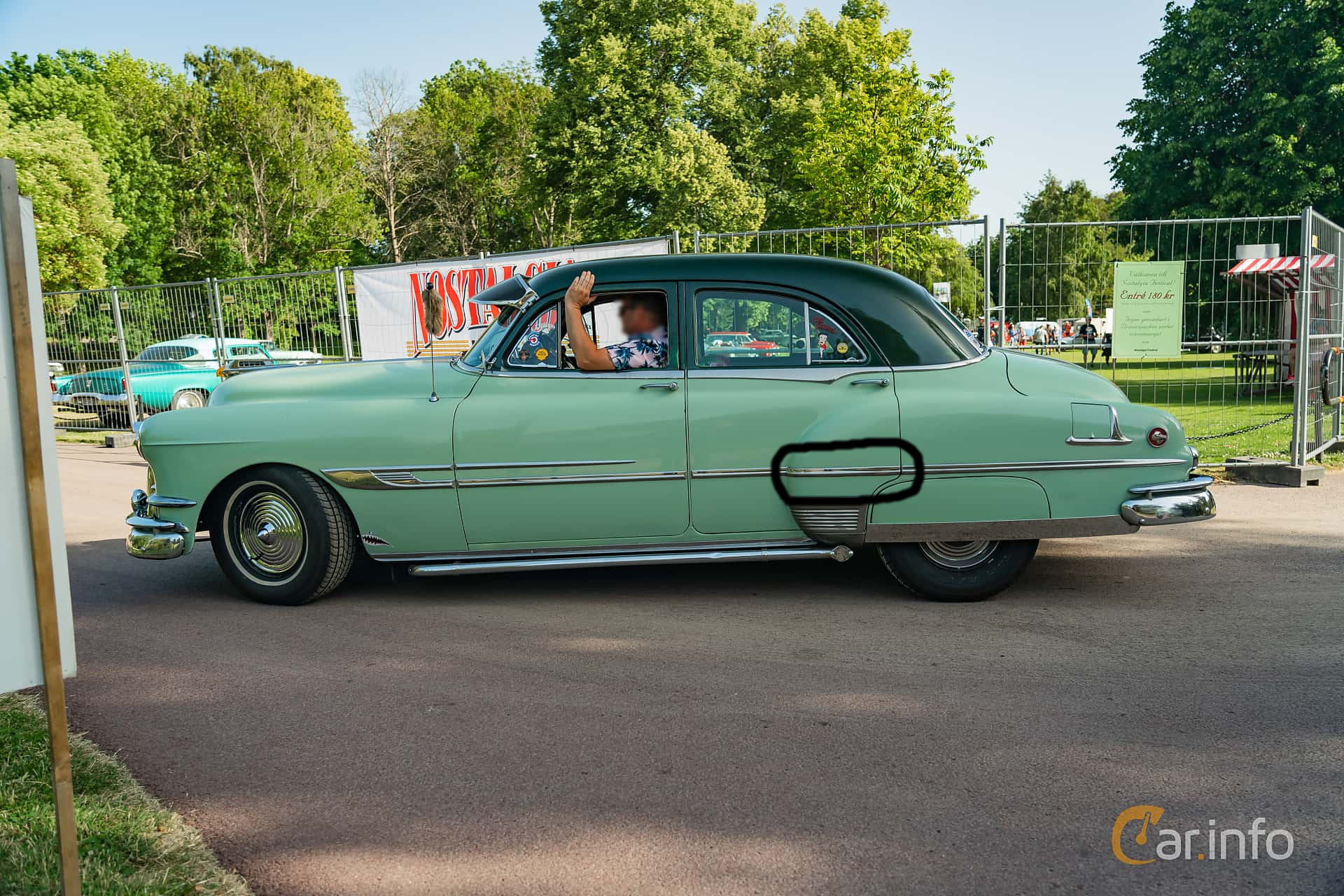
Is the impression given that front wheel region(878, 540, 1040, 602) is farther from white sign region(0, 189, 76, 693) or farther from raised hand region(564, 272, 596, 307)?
white sign region(0, 189, 76, 693)

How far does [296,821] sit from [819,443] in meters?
3.03

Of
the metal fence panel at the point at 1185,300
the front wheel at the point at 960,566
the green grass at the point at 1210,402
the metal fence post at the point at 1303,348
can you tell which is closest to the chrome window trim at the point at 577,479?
the front wheel at the point at 960,566

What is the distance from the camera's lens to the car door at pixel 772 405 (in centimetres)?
518

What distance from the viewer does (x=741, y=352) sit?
5.41 metres

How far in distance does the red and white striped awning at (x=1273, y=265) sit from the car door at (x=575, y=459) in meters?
A: 7.58

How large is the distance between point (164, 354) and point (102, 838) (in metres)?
15.0

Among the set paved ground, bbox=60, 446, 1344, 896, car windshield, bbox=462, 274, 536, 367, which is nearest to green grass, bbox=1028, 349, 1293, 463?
paved ground, bbox=60, 446, 1344, 896

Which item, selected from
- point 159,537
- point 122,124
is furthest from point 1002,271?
point 122,124

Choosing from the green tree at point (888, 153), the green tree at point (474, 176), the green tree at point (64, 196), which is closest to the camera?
the green tree at point (888, 153)

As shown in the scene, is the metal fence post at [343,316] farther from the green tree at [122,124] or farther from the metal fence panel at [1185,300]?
the green tree at [122,124]

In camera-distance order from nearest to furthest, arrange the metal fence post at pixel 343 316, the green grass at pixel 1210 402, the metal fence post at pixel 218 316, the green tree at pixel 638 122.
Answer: the green grass at pixel 1210 402, the metal fence post at pixel 343 316, the metal fence post at pixel 218 316, the green tree at pixel 638 122

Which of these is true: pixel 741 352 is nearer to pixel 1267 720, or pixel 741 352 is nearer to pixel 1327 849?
pixel 1267 720

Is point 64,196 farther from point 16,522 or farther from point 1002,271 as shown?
point 16,522

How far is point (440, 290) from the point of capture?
12375 mm
